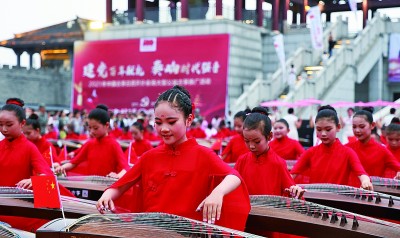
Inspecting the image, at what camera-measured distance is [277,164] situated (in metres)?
5.48

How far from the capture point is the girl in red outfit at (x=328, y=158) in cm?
641

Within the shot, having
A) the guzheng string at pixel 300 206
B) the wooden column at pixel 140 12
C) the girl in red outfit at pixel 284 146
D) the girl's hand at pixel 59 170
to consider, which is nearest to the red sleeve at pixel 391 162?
the girl in red outfit at pixel 284 146

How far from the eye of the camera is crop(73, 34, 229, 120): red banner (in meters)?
23.9

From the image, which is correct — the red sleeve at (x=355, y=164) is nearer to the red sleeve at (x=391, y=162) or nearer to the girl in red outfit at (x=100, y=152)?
the red sleeve at (x=391, y=162)

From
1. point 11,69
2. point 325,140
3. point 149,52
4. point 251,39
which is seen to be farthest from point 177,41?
point 325,140

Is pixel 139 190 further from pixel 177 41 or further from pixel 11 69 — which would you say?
pixel 11 69

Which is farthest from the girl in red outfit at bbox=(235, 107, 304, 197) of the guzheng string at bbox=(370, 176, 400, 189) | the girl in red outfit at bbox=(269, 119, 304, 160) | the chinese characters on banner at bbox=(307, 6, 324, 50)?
the chinese characters on banner at bbox=(307, 6, 324, 50)

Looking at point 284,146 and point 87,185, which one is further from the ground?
point 284,146

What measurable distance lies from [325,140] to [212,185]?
8.63 ft

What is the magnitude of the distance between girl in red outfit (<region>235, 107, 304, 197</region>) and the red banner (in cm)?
1736

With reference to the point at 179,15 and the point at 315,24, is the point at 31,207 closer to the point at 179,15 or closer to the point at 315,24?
the point at 315,24

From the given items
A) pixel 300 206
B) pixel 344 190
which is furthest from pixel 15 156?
pixel 344 190

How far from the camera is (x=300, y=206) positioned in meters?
4.79

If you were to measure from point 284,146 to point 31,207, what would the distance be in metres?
5.08
